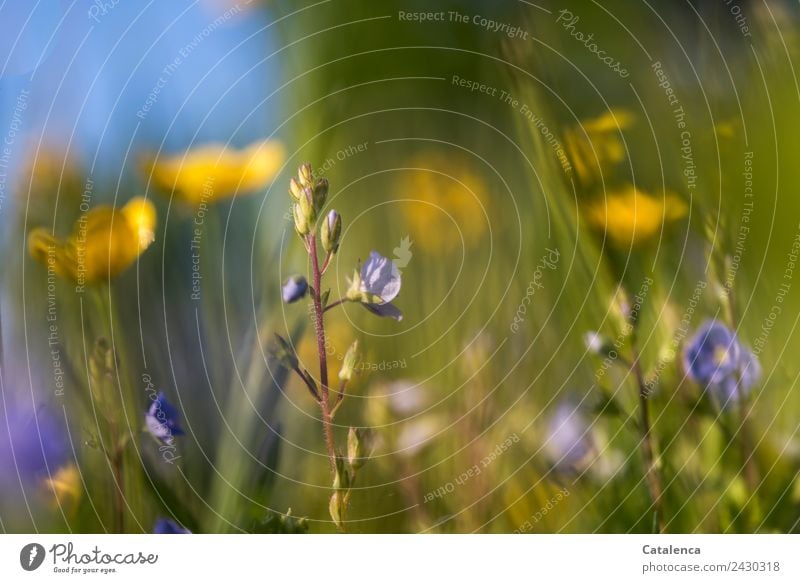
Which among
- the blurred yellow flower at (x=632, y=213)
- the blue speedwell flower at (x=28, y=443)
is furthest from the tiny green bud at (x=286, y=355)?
the blurred yellow flower at (x=632, y=213)

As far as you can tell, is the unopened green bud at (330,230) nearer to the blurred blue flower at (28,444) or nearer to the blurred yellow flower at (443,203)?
the blurred yellow flower at (443,203)

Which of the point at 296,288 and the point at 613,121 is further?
the point at 613,121

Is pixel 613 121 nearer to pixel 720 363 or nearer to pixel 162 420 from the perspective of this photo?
pixel 720 363

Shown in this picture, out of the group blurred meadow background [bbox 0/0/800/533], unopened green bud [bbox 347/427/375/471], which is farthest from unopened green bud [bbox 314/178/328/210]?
unopened green bud [bbox 347/427/375/471]

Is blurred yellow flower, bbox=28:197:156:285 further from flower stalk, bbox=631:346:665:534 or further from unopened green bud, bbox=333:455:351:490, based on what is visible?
flower stalk, bbox=631:346:665:534

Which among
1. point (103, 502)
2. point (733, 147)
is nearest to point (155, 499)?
point (103, 502)

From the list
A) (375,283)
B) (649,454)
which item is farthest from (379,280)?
(649,454)
